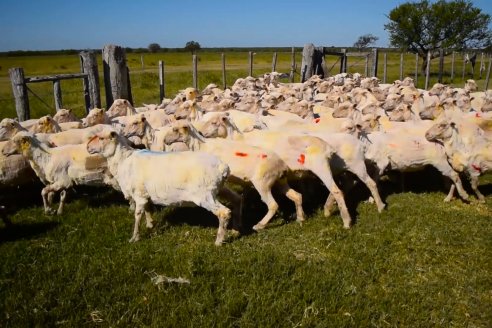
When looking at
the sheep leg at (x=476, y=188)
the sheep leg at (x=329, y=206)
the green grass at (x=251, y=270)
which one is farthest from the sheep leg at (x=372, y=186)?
the sheep leg at (x=476, y=188)

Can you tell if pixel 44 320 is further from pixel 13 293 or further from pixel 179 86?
pixel 179 86

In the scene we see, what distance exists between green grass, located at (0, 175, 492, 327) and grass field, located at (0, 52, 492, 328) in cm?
2

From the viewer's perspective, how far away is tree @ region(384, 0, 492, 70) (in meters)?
41.0

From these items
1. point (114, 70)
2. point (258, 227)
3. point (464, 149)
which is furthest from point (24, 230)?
point (464, 149)

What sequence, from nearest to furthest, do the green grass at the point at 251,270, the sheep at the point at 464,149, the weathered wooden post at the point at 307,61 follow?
the green grass at the point at 251,270 < the sheep at the point at 464,149 < the weathered wooden post at the point at 307,61

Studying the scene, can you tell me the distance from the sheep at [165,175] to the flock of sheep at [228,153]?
0.05ft

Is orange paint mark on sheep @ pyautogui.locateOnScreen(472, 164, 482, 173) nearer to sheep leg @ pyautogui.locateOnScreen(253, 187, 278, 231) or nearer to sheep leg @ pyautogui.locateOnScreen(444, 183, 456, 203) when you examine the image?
sheep leg @ pyautogui.locateOnScreen(444, 183, 456, 203)

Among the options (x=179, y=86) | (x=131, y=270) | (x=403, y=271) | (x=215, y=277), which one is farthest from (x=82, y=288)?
(x=179, y=86)

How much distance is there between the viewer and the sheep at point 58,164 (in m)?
7.91

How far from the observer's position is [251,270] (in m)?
5.81

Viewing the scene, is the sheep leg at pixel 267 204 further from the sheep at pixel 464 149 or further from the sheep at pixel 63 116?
the sheep at pixel 63 116

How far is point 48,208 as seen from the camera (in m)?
7.98

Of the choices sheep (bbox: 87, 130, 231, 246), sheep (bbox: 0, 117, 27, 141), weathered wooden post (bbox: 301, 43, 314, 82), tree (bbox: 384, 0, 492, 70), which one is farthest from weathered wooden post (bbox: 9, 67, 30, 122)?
tree (bbox: 384, 0, 492, 70)

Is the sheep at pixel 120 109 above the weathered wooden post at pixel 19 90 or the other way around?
the other way around
